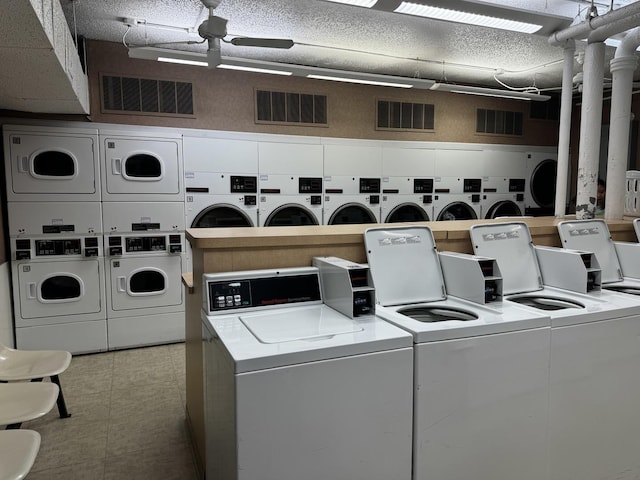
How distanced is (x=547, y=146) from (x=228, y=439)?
22.3 feet

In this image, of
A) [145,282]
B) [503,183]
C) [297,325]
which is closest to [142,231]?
[145,282]

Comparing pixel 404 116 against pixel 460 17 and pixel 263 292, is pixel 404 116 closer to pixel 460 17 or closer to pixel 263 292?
pixel 460 17

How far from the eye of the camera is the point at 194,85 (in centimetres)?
496

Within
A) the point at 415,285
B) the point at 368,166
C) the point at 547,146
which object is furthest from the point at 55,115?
the point at 547,146

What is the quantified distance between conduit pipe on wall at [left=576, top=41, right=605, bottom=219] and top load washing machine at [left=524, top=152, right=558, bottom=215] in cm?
286

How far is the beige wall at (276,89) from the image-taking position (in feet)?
15.2

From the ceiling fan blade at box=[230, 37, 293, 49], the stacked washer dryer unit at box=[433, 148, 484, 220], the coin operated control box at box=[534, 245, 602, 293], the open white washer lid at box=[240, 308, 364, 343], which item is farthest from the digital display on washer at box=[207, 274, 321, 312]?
the stacked washer dryer unit at box=[433, 148, 484, 220]

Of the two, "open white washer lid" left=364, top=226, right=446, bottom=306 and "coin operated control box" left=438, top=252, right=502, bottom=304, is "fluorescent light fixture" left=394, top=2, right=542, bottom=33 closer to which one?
"open white washer lid" left=364, top=226, right=446, bottom=306

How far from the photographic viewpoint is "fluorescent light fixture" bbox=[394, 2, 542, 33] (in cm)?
308

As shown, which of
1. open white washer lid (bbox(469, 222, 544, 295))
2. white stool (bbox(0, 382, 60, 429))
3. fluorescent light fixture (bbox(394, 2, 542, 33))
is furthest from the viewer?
fluorescent light fixture (bbox(394, 2, 542, 33))

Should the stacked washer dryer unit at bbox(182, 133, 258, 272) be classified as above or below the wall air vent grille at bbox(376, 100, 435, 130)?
below

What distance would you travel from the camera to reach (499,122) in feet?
21.6

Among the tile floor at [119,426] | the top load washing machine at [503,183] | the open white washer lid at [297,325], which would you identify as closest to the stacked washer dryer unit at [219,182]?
the tile floor at [119,426]

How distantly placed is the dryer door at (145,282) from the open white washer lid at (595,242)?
3.48m
